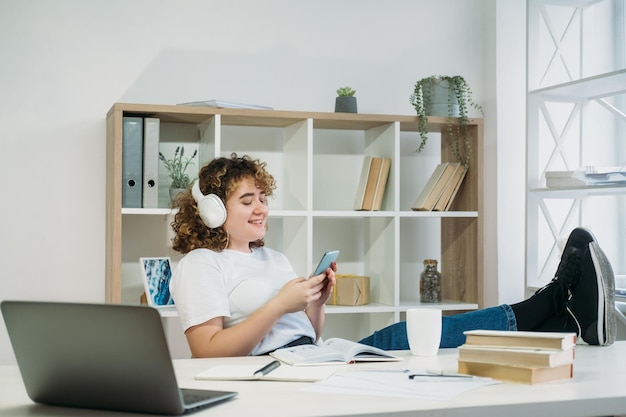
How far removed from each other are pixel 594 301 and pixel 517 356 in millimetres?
867

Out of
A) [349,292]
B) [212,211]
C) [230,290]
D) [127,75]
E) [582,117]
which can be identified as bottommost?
[349,292]

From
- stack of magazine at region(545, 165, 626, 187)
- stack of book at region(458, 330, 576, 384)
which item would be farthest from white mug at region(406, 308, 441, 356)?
stack of magazine at region(545, 165, 626, 187)

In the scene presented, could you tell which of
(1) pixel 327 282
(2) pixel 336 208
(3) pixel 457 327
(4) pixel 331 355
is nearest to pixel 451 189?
(2) pixel 336 208

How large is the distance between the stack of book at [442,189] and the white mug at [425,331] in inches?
69.5

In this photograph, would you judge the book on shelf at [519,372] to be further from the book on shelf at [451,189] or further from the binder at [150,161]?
the book on shelf at [451,189]

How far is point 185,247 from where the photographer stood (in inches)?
99.4

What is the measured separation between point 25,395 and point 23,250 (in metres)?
2.11

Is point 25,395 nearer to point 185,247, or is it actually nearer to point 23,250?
point 185,247

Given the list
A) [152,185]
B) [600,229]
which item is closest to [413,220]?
[600,229]

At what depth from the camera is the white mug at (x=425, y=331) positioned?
6.28 ft

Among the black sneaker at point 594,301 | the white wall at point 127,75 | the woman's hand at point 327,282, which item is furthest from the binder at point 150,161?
the black sneaker at point 594,301

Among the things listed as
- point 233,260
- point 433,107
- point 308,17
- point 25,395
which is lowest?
point 25,395

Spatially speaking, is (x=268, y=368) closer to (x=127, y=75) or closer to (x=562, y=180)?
(x=562, y=180)

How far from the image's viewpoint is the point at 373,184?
3.60m
